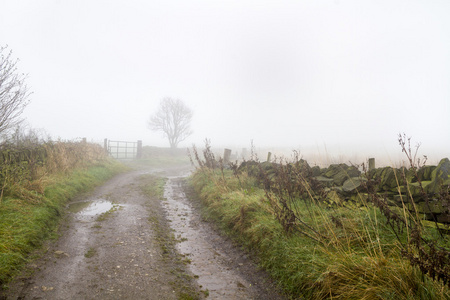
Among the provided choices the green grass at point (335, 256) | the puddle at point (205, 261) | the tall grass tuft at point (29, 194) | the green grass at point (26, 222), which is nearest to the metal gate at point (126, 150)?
the tall grass tuft at point (29, 194)

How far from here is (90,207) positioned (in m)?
7.04

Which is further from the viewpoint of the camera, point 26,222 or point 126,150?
point 126,150

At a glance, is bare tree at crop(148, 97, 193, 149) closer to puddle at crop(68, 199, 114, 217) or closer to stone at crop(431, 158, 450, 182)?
puddle at crop(68, 199, 114, 217)

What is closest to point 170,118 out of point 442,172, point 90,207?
point 90,207

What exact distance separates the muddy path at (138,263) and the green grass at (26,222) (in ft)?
0.69

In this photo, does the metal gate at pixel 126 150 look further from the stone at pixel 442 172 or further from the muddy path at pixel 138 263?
the stone at pixel 442 172

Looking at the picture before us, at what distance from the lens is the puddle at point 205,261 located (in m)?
3.39

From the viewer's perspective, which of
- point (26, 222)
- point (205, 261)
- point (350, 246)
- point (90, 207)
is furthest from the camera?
point (90, 207)

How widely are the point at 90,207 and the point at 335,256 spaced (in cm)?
671

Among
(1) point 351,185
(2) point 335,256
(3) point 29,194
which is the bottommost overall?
(2) point 335,256

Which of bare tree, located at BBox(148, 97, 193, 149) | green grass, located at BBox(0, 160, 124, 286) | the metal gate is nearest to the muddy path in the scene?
green grass, located at BBox(0, 160, 124, 286)

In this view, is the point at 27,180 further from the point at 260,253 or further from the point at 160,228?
the point at 260,253

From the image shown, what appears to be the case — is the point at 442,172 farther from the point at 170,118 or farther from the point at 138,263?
the point at 170,118

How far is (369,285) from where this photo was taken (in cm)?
259
